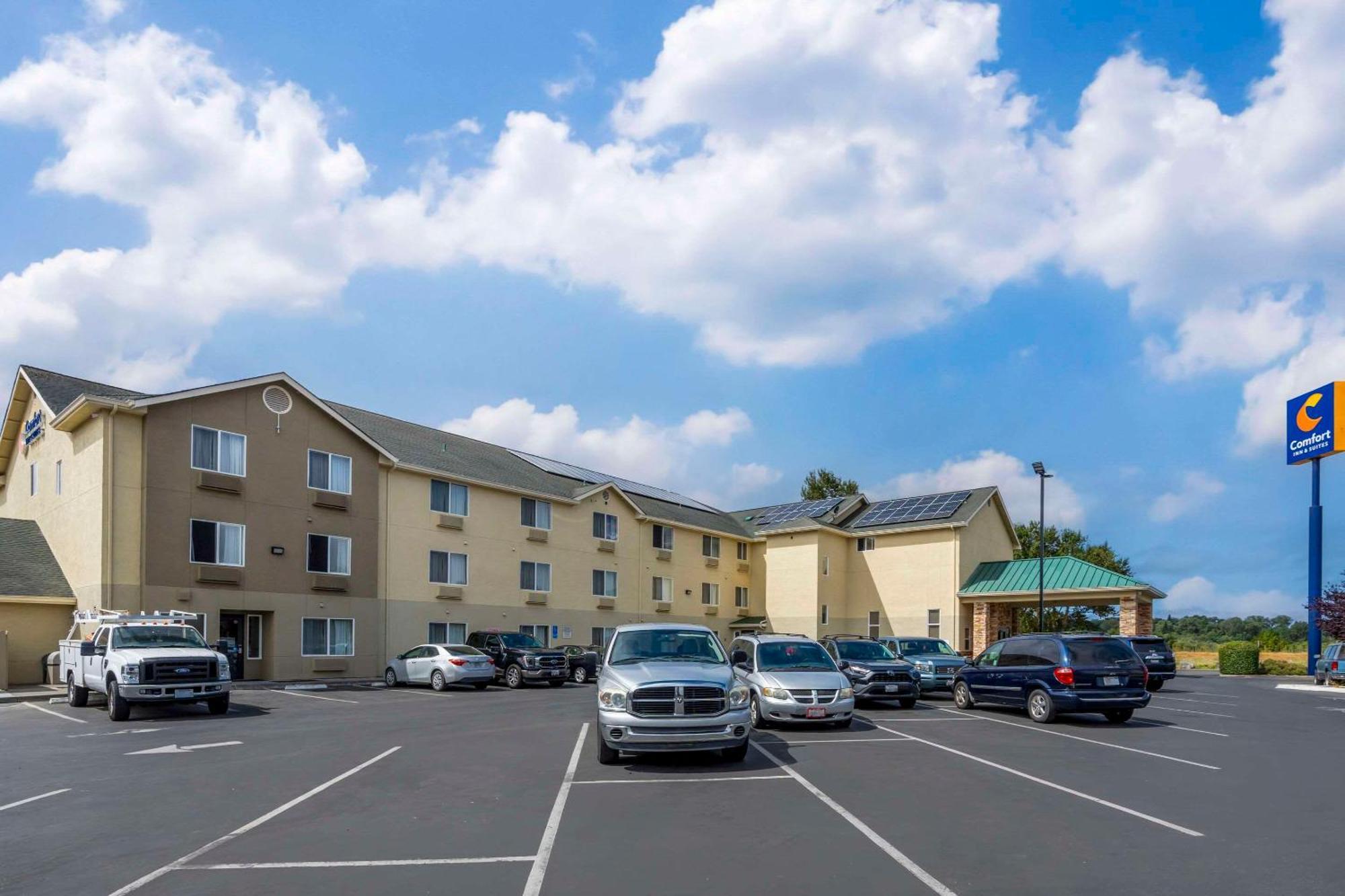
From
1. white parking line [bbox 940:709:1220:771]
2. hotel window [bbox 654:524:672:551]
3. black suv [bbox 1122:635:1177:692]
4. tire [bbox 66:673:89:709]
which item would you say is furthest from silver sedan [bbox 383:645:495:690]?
black suv [bbox 1122:635:1177:692]

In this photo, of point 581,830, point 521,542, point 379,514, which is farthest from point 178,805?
point 521,542

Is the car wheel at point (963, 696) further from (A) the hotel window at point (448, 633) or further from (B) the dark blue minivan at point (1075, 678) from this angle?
(A) the hotel window at point (448, 633)

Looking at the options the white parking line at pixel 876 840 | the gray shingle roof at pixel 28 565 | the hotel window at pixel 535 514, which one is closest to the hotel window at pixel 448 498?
the hotel window at pixel 535 514

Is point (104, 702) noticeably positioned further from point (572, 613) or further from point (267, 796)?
point (572, 613)

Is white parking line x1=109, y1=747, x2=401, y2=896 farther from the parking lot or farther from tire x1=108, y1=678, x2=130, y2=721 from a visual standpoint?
tire x1=108, y1=678, x2=130, y2=721

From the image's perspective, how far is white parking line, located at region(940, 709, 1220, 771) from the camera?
1334cm

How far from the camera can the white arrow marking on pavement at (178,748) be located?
14695 mm

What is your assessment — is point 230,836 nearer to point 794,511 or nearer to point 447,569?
point 447,569

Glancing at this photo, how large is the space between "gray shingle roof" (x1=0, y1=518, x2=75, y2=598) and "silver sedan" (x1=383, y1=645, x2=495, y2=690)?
9.70 meters

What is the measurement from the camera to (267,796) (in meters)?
10.9

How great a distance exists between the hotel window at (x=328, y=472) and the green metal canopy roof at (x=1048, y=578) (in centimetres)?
2763

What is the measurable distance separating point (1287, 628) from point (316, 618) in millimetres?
99374

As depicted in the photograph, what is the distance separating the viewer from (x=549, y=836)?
873 centimetres

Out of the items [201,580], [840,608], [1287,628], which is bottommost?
[1287,628]
